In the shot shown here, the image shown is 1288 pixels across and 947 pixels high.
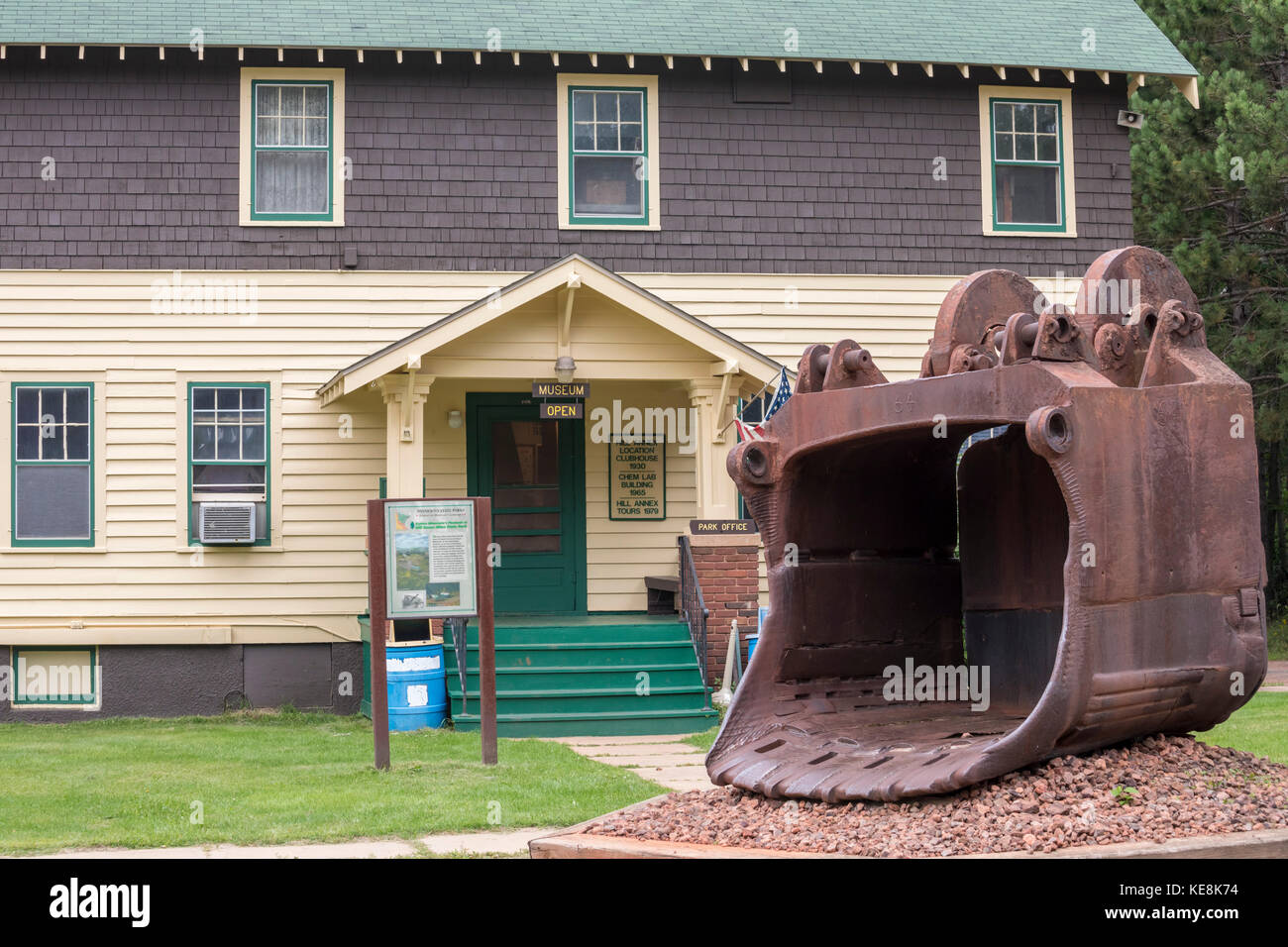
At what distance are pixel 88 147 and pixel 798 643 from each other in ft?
38.6

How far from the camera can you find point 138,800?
355 inches

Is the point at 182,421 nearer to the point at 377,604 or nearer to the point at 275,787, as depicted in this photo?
the point at 377,604

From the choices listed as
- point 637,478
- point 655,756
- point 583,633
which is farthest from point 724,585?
point 655,756

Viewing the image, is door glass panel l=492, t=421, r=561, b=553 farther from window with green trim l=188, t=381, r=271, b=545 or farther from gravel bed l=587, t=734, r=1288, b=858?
gravel bed l=587, t=734, r=1288, b=858

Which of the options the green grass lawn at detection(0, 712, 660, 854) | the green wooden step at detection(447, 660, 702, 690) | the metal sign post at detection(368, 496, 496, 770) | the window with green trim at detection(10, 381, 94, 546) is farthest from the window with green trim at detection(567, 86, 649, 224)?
the green grass lawn at detection(0, 712, 660, 854)

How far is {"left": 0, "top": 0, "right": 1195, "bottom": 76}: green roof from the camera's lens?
1460 centimetres

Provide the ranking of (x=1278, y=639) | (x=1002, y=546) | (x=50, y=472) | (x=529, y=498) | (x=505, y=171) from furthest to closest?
(x=1278, y=639) < (x=529, y=498) < (x=505, y=171) < (x=50, y=472) < (x=1002, y=546)

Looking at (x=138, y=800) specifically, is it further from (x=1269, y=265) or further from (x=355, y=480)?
(x=1269, y=265)

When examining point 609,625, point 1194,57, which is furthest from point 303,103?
point 1194,57

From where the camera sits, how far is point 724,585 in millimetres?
13758

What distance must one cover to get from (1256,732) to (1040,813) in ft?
24.7

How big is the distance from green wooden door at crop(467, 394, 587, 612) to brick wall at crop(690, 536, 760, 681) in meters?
2.09

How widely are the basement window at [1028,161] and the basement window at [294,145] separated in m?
6.85
